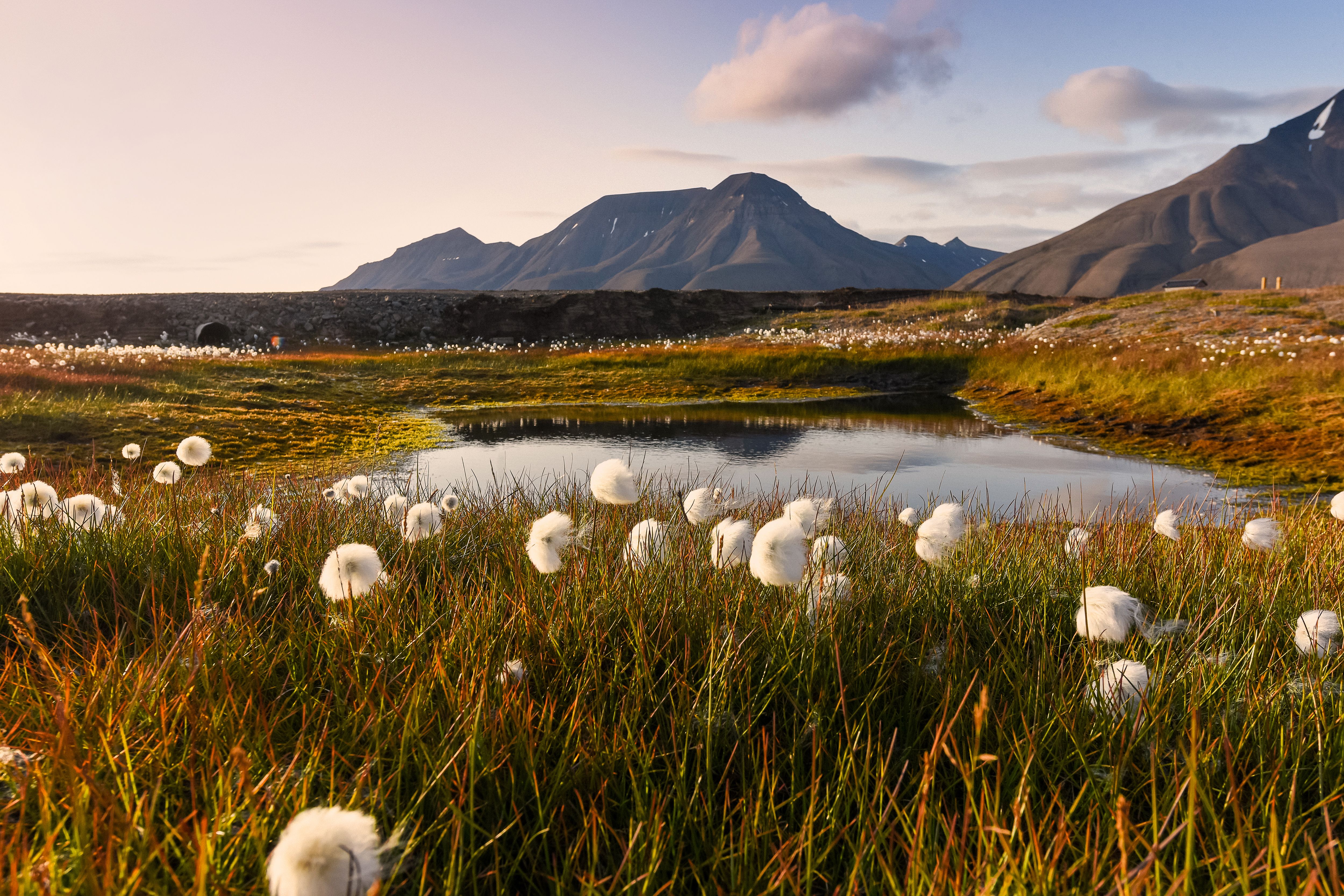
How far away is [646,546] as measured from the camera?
359 cm

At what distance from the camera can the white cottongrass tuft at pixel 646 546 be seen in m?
3.33

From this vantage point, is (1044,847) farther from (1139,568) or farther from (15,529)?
(15,529)

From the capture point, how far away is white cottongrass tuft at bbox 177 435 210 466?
4262 millimetres

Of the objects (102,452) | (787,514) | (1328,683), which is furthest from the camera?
(102,452)

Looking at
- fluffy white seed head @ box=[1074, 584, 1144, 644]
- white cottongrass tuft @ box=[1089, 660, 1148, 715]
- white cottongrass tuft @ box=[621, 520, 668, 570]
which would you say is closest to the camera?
white cottongrass tuft @ box=[1089, 660, 1148, 715]

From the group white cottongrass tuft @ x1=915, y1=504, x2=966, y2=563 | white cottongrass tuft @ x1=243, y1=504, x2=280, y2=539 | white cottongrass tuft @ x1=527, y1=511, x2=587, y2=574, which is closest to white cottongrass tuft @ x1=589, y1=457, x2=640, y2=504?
white cottongrass tuft @ x1=527, y1=511, x2=587, y2=574

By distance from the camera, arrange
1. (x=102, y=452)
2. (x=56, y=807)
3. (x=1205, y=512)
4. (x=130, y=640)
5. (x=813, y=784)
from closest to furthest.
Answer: (x=56, y=807), (x=813, y=784), (x=130, y=640), (x=1205, y=512), (x=102, y=452)

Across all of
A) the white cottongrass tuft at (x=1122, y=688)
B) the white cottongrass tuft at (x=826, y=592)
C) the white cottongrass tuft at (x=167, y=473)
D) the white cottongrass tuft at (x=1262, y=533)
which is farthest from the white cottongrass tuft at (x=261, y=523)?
the white cottongrass tuft at (x=1262, y=533)

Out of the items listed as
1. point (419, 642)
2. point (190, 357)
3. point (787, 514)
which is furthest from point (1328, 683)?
point (190, 357)

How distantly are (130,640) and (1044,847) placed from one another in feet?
11.8

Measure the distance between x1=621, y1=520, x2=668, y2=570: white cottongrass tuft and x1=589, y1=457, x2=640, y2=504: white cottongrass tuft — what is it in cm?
27

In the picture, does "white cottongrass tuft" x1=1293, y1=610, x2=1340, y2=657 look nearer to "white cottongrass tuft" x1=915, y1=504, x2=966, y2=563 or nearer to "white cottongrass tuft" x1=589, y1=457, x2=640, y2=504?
"white cottongrass tuft" x1=915, y1=504, x2=966, y2=563

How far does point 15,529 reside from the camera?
13.2 ft

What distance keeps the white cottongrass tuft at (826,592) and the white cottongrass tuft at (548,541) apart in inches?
38.8
